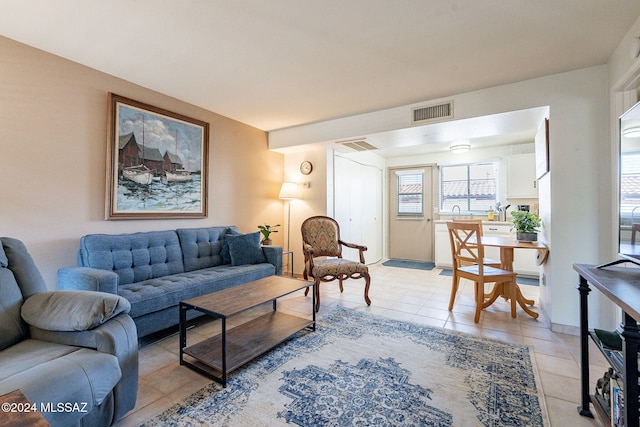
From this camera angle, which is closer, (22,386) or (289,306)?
(22,386)

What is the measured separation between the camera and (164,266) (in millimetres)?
2807

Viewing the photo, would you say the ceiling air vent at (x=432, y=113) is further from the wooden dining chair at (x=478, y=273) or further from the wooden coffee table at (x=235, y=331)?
the wooden coffee table at (x=235, y=331)

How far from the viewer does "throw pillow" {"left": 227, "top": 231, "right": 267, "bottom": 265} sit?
10.7 feet

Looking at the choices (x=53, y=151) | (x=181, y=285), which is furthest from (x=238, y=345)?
(x=53, y=151)

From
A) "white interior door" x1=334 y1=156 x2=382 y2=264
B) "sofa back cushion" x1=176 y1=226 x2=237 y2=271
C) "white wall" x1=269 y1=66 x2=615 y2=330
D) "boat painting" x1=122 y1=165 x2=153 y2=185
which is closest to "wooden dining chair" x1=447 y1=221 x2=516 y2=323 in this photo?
"white wall" x1=269 y1=66 x2=615 y2=330

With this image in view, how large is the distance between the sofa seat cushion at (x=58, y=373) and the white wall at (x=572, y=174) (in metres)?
3.46

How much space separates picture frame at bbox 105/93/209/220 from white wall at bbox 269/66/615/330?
12.1 ft

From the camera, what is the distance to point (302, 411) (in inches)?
59.3

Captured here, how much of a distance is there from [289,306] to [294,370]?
1.27 m

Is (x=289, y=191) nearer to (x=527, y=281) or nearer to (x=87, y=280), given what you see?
(x=87, y=280)

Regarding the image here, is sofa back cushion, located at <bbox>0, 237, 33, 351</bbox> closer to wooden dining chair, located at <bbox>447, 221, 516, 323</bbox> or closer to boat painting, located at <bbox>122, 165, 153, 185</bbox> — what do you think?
boat painting, located at <bbox>122, 165, 153, 185</bbox>

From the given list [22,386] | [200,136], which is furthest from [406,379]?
[200,136]

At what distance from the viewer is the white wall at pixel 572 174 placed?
8.00 feet

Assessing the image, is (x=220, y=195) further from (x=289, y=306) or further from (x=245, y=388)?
(x=245, y=388)
